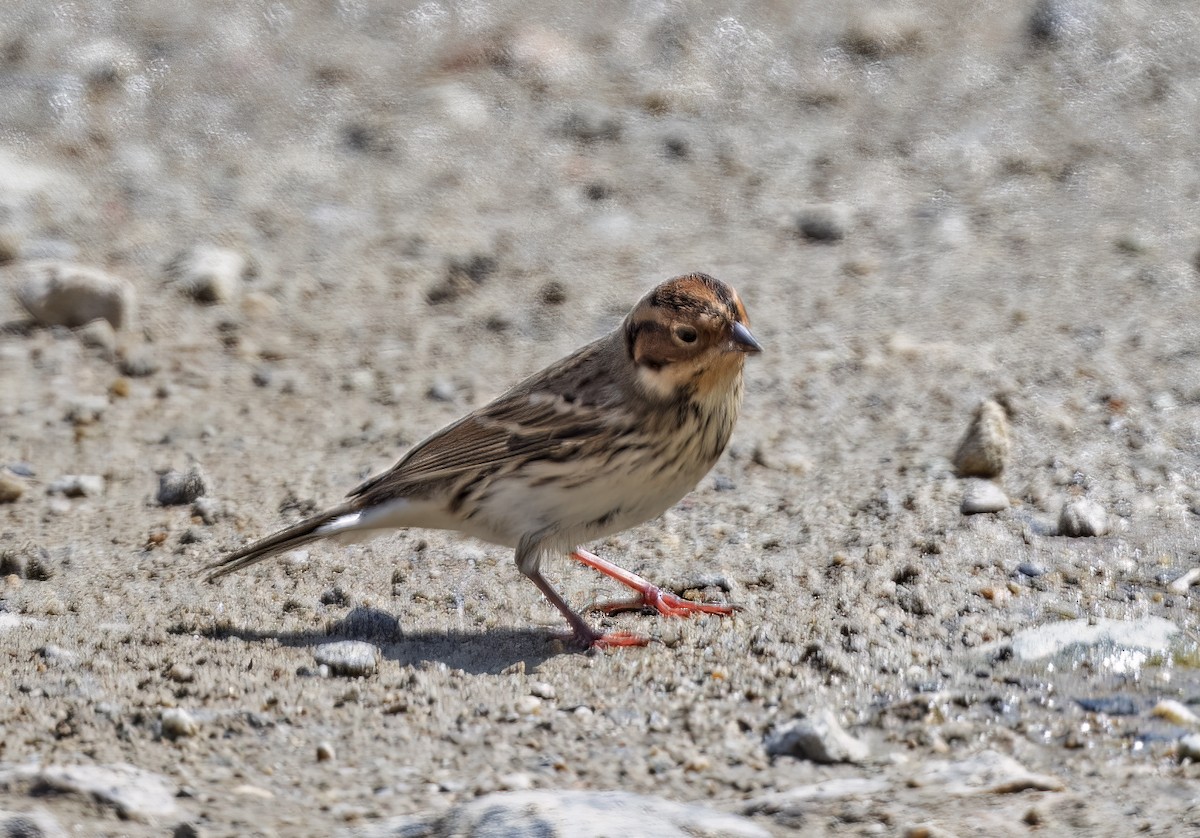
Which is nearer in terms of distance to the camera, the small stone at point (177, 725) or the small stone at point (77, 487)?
the small stone at point (177, 725)

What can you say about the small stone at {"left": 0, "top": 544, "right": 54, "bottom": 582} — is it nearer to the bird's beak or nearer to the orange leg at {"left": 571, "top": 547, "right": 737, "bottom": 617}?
the orange leg at {"left": 571, "top": 547, "right": 737, "bottom": 617}

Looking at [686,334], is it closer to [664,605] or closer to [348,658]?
[664,605]

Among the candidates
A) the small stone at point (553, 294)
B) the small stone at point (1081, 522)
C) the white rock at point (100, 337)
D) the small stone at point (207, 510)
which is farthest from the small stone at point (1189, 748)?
the white rock at point (100, 337)

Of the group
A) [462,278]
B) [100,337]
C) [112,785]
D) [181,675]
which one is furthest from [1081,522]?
[100,337]

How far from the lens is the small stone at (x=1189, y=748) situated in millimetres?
4293

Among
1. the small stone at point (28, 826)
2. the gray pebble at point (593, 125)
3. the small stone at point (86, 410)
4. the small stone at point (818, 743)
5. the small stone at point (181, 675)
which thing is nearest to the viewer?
the small stone at point (28, 826)

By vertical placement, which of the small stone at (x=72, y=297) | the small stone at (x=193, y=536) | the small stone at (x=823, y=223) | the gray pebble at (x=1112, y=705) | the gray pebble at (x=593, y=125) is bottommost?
the gray pebble at (x=1112, y=705)

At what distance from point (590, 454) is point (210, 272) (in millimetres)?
3841

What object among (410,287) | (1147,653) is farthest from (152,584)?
(1147,653)

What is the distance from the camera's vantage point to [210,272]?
28.4ft

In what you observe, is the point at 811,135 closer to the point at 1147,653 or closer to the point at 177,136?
the point at 177,136

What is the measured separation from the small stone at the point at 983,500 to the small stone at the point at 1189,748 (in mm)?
1940

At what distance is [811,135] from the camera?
983 cm

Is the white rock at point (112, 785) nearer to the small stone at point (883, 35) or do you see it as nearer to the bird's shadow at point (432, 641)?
the bird's shadow at point (432, 641)
